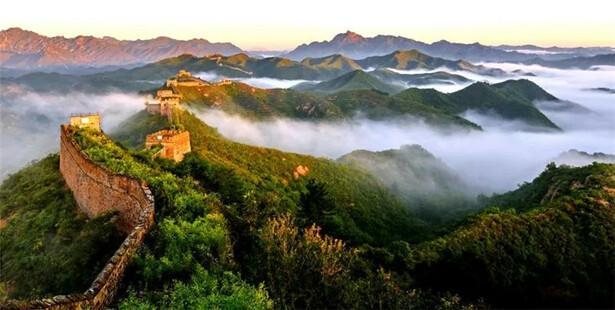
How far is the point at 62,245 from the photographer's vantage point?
899 inches

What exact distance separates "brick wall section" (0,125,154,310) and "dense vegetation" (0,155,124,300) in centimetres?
93

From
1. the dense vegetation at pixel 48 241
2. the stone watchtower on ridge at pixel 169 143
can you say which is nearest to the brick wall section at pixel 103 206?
the dense vegetation at pixel 48 241

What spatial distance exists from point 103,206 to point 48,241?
4.30 metres

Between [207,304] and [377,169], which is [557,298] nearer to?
[207,304]

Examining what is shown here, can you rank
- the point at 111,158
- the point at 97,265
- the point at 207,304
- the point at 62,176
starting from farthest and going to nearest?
1. the point at 62,176
2. the point at 111,158
3. the point at 97,265
4. the point at 207,304

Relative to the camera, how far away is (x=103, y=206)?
2306cm

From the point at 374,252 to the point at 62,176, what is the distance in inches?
1006

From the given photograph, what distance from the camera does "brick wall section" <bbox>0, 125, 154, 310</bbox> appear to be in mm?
10916

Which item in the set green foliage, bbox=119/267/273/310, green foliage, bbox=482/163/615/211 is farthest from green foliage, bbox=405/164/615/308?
green foliage, bbox=119/267/273/310

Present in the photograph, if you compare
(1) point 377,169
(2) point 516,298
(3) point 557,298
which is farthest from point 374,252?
(1) point 377,169

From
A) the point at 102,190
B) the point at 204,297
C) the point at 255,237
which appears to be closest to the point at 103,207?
the point at 102,190

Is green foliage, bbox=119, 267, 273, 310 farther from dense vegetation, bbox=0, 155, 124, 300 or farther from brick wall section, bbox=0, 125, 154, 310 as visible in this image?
dense vegetation, bbox=0, 155, 124, 300

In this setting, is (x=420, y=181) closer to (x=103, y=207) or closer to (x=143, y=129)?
(x=143, y=129)

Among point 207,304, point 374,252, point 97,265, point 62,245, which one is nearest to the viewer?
point 207,304
